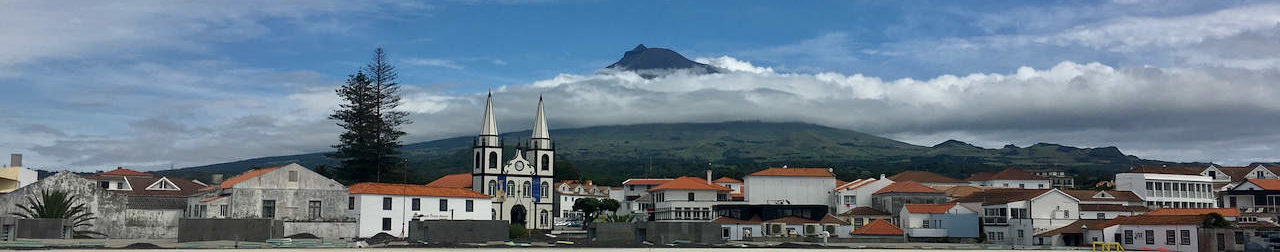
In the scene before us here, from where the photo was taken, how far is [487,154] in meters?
102

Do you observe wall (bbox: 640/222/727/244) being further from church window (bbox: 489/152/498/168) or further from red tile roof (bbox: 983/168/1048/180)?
red tile roof (bbox: 983/168/1048/180)

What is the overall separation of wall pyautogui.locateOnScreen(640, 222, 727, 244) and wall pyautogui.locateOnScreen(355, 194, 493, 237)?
68.7 ft

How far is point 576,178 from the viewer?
522 ft

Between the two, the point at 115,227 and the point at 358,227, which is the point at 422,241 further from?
the point at 115,227

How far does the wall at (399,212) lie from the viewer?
234ft

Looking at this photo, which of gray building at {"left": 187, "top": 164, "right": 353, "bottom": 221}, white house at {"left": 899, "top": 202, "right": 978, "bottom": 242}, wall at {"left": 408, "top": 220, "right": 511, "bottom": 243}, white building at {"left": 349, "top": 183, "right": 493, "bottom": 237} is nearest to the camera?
wall at {"left": 408, "top": 220, "right": 511, "bottom": 243}

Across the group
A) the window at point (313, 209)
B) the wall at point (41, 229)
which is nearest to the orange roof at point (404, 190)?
the window at point (313, 209)

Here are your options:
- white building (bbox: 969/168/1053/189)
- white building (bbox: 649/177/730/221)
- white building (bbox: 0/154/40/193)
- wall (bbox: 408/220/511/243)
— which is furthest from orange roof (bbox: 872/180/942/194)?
white building (bbox: 0/154/40/193)

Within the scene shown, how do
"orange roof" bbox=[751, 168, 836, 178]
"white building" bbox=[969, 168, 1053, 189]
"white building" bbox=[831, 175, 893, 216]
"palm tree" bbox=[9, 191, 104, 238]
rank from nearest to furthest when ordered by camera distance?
1. "palm tree" bbox=[9, 191, 104, 238]
2. "white building" bbox=[831, 175, 893, 216]
3. "orange roof" bbox=[751, 168, 836, 178]
4. "white building" bbox=[969, 168, 1053, 189]

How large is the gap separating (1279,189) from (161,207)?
79.1 m

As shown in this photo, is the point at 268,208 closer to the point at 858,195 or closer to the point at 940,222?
the point at 940,222

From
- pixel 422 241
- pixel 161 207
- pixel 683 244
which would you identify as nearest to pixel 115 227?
pixel 161 207

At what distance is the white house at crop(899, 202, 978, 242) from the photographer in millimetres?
75938

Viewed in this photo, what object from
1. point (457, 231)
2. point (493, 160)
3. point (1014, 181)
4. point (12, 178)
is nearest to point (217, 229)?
point (457, 231)
